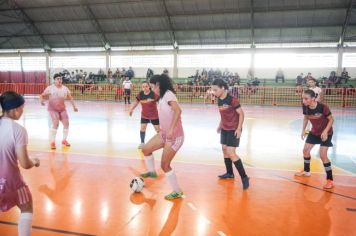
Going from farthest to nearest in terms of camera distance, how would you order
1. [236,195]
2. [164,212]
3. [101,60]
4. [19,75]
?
[19,75]
[101,60]
[236,195]
[164,212]

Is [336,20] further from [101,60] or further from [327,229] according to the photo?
[327,229]

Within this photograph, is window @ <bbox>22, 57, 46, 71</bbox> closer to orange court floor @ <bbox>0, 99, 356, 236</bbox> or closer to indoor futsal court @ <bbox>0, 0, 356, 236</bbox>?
indoor futsal court @ <bbox>0, 0, 356, 236</bbox>

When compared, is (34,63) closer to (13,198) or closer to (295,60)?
(295,60)

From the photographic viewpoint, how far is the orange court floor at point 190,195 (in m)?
4.39

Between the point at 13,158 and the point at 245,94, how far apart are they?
84.4ft

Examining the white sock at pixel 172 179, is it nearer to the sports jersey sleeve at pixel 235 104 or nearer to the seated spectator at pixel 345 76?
the sports jersey sleeve at pixel 235 104

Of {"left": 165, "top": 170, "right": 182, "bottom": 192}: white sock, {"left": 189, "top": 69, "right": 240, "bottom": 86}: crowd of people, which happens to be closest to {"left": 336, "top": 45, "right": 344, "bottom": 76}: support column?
{"left": 189, "top": 69, "right": 240, "bottom": 86}: crowd of people

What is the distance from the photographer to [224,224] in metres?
4.47

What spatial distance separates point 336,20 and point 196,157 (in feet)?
85.4

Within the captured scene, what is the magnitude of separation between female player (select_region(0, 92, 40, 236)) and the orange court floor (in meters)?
0.96

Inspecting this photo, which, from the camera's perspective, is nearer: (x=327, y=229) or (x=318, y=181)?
(x=327, y=229)

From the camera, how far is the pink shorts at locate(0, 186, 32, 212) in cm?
327

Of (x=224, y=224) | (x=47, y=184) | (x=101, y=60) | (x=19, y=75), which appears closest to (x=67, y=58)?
(x=101, y=60)

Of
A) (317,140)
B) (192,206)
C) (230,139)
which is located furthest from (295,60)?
(192,206)
